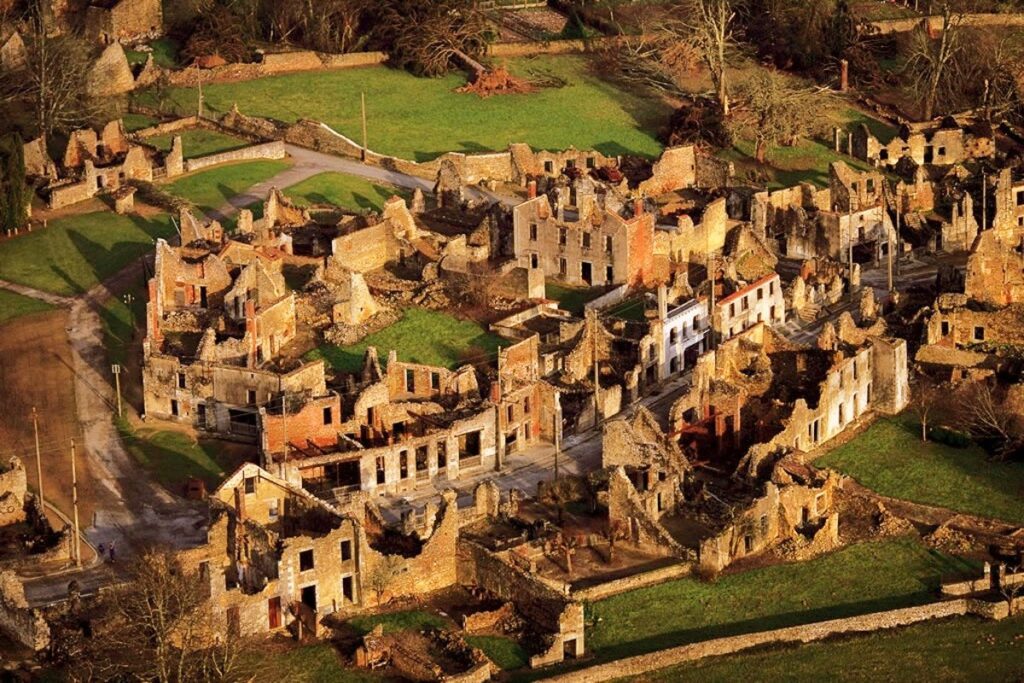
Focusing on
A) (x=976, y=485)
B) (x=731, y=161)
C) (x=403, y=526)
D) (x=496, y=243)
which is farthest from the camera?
(x=731, y=161)

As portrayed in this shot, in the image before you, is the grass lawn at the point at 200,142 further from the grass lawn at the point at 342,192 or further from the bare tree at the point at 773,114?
the bare tree at the point at 773,114

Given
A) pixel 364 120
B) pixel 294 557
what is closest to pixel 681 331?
pixel 294 557

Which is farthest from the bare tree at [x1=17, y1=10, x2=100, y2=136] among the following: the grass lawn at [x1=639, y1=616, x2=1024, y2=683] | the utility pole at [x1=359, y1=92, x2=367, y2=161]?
the grass lawn at [x1=639, y1=616, x2=1024, y2=683]

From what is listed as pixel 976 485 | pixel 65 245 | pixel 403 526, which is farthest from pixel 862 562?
pixel 65 245

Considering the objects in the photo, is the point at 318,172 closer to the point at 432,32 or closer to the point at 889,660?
the point at 432,32

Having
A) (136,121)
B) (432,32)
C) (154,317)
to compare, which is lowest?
(136,121)

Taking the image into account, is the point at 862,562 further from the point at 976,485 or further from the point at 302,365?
the point at 302,365

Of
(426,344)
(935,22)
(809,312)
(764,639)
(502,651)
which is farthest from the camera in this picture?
(935,22)
